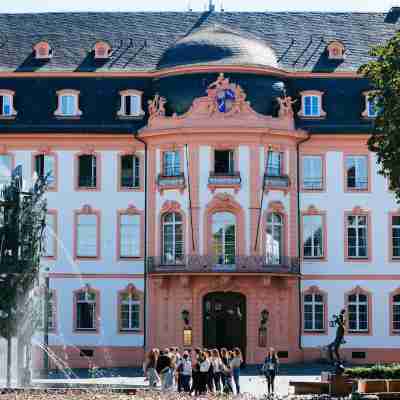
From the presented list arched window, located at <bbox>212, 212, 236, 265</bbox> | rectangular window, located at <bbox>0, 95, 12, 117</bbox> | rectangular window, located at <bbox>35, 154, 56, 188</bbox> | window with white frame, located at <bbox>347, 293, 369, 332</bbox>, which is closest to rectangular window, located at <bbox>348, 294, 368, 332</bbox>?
window with white frame, located at <bbox>347, 293, 369, 332</bbox>

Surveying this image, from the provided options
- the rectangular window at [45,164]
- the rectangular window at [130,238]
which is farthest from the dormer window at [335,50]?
the rectangular window at [45,164]

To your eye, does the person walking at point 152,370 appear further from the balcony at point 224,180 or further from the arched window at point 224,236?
the balcony at point 224,180

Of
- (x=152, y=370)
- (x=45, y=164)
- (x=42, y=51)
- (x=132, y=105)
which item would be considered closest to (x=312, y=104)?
(x=132, y=105)

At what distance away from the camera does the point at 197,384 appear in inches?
1508

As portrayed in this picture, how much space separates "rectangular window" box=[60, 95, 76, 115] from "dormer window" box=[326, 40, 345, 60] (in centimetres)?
1172

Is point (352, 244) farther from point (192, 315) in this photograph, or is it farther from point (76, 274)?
point (76, 274)

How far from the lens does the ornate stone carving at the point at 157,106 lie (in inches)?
2240

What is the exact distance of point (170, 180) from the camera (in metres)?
56.8

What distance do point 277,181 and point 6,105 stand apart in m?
12.5

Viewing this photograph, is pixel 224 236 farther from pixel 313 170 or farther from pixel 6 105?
pixel 6 105

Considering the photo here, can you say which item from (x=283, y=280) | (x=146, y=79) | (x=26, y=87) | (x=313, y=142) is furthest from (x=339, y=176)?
(x=26, y=87)

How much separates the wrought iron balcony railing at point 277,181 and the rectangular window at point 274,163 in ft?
0.73

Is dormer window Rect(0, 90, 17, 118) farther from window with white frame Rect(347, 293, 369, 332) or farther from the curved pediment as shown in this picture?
window with white frame Rect(347, 293, 369, 332)

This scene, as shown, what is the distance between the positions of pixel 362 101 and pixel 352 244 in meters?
6.38
